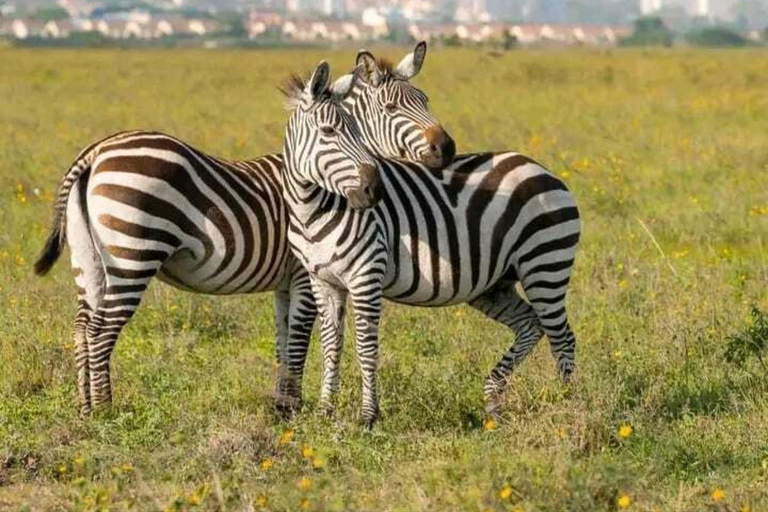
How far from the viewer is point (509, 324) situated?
26.6ft

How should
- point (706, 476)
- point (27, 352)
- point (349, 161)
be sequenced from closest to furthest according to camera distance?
point (706, 476)
point (349, 161)
point (27, 352)

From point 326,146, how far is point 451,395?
62.2 inches

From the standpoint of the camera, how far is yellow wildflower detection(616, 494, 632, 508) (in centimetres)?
538

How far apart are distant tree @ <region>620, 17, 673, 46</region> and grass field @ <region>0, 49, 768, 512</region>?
119 metres

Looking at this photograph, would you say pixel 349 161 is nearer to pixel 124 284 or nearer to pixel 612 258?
pixel 124 284

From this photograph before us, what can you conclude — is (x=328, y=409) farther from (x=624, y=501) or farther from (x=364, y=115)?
(x=624, y=501)

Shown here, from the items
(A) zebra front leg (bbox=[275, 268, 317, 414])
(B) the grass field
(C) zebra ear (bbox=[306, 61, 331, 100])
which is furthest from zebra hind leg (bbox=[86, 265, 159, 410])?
(C) zebra ear (bbox=[306, 61, 331, 100])

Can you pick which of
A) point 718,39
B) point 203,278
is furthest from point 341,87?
point 718,39

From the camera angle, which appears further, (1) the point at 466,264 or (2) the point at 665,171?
(2) the point at 665,171

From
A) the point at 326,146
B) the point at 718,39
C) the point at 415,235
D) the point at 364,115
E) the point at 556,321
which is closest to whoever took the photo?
the point at 326,146

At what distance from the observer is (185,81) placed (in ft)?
119

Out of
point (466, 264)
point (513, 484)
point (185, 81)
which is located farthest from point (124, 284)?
point (185, 81)

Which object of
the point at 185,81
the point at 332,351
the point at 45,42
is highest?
the point at 332,351

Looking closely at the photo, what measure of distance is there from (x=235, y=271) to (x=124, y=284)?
60 cm
